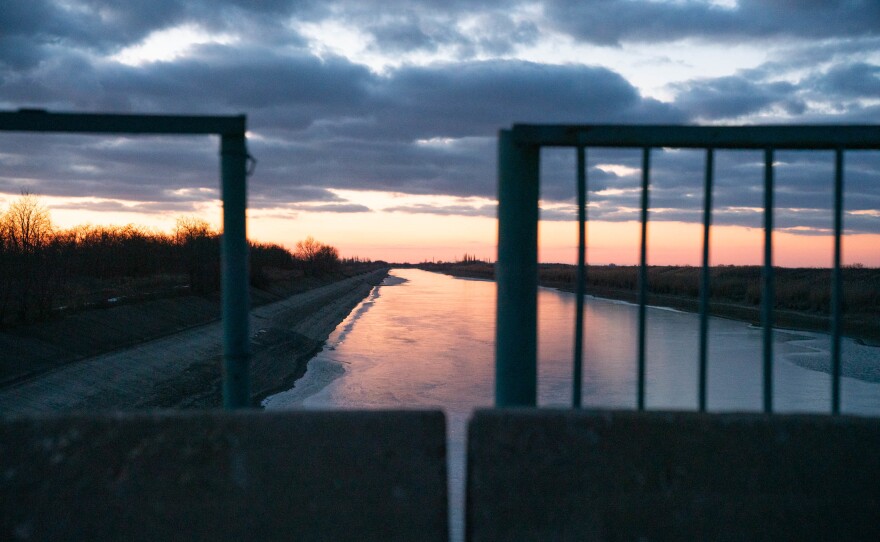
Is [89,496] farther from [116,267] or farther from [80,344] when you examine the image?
[116,267]

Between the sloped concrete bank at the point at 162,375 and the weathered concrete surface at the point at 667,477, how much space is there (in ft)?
41.1

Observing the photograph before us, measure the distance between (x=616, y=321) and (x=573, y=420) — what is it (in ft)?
122

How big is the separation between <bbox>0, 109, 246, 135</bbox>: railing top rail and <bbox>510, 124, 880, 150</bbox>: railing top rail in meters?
1.28

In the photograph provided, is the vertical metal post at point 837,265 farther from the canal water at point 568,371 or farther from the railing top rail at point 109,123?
the canal water at point 568,371

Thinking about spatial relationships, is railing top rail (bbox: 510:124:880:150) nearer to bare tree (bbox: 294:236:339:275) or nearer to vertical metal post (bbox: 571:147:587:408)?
vertical metal post (bbox: 571:147:587:408)

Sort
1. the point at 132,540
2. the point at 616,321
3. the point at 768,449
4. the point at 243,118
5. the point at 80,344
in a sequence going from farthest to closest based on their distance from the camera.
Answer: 1. the point at 616,321
2. the point at 80,344
3. the point at 243,118
4. the point at 768,449
5. the point at 132,540

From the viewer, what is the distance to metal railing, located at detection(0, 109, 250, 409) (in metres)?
2.93

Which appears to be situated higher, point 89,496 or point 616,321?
point 89,496

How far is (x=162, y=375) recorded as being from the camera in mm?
17516

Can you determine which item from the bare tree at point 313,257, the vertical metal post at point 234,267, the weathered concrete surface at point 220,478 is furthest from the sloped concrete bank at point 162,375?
the bare tree at point 313,257

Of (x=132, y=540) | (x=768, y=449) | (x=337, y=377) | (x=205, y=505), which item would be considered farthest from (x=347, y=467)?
(x=337, y=377)

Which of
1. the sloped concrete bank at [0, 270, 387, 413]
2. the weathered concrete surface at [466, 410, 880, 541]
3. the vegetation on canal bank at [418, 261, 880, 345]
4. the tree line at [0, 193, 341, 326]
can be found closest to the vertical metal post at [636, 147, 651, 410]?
the weathered concrete surface at [466, 410, 880, 541]

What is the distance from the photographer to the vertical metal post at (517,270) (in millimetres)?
2822

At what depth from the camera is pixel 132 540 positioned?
229 centimetres
